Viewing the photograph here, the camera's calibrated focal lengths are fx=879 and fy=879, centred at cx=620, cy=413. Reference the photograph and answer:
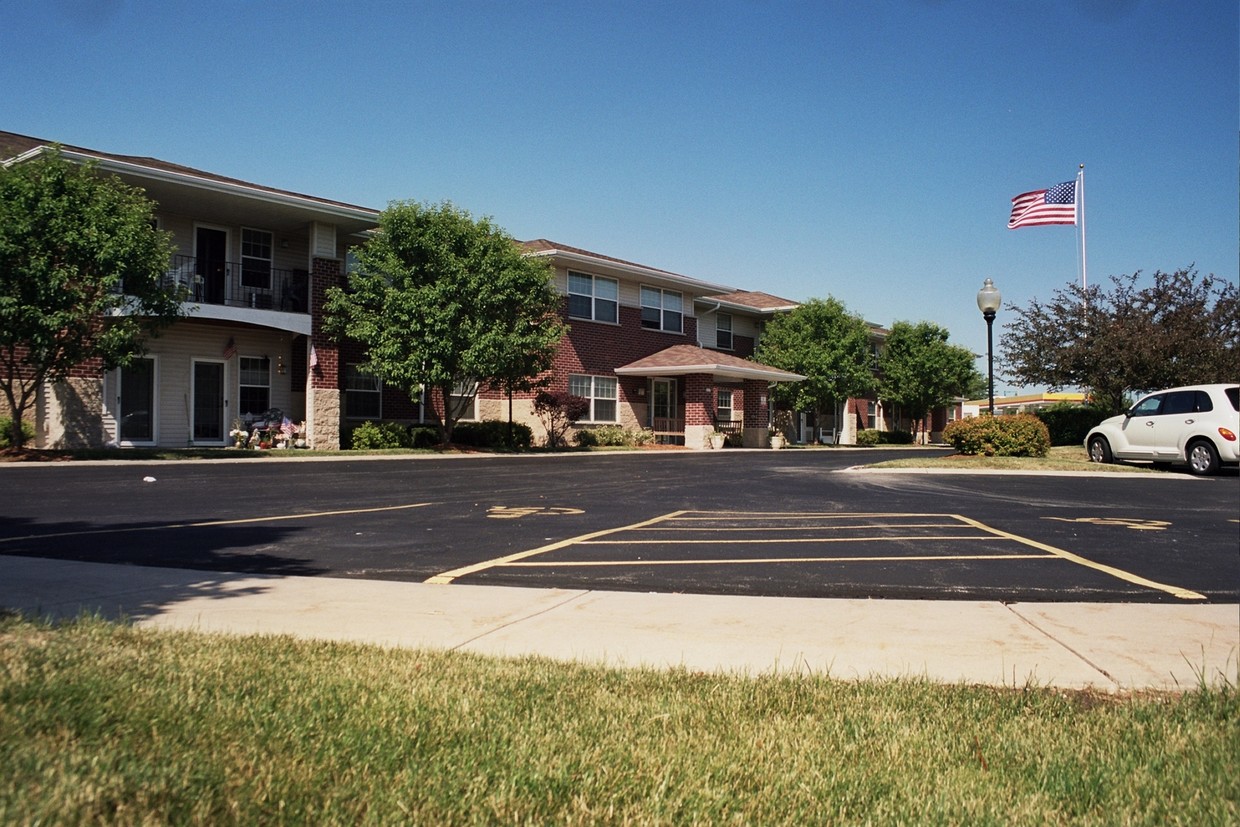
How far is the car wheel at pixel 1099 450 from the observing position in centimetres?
2000

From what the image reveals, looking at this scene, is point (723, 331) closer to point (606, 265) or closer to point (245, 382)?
point (606, 265)

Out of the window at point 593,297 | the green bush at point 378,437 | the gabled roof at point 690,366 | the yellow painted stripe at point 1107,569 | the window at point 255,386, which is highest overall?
the window at point 593,297

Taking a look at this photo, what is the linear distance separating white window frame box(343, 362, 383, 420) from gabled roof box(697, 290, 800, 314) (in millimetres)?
16203

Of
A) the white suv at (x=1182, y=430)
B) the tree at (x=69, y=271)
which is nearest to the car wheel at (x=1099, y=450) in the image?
the white suv at (x=1182, y=430)

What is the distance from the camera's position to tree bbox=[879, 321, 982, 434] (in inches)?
1868

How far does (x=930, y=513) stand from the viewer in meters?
11.4

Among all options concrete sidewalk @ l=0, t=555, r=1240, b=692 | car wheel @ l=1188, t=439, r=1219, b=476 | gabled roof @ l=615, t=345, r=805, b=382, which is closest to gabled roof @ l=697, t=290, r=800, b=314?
gabled roof @ l=615, t=345, r=805, b=382

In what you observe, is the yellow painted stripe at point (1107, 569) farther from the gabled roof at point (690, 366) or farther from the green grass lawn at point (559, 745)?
the gabled roof at point (690, 366)

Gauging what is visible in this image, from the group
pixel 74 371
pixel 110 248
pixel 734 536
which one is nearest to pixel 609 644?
pixel 734 536

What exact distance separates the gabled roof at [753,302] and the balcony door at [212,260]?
20070mm

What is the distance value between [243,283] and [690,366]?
15.5 meters

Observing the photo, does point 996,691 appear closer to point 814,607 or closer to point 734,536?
point 814,607

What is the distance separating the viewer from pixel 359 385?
26.9 m

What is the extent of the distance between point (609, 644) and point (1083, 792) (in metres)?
Result: 2.51
